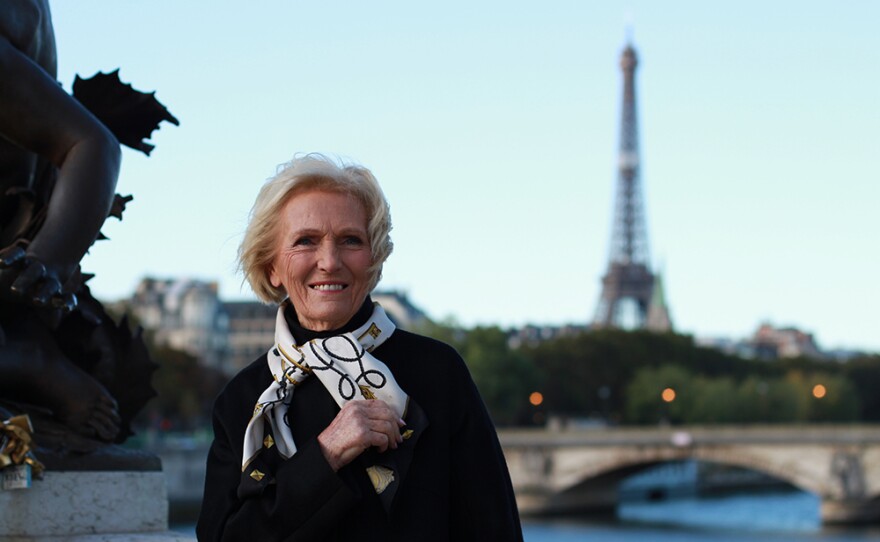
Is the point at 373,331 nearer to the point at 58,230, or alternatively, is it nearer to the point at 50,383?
the point at 58,230

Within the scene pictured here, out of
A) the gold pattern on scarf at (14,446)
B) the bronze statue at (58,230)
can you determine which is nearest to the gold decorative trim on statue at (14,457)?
the gold pattern on scarf at (14,446)

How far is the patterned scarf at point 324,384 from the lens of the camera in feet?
8.27

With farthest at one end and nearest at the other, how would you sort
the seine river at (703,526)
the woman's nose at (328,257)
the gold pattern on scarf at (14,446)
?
the seine river at (703,526)
the gold pattern on scarf at (14,446)
the woman's nose at (328,257)

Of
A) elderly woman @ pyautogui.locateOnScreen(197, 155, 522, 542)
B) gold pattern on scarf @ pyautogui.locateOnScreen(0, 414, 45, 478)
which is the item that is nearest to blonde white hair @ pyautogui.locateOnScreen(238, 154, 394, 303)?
elderly woman @ pyautogui.locateOnScreen(197, 155, 522, 542)

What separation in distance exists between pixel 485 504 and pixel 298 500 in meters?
0.32

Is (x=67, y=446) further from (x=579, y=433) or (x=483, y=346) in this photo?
(x=483, y=346)

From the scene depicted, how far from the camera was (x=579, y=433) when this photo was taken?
4694cm

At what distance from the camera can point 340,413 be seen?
97.9 inches

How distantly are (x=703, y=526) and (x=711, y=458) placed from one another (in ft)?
16.2

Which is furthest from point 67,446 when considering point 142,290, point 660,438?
point 142,290

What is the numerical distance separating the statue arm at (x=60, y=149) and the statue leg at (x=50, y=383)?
1.91 ft

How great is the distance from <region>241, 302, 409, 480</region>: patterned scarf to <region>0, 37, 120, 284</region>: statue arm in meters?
1.62

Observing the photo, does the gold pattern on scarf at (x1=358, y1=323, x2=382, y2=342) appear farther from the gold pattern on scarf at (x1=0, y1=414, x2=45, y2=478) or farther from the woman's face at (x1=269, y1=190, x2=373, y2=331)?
the gold pattern on scarf at (x1=0, y1=414, x2=45, y2=478)

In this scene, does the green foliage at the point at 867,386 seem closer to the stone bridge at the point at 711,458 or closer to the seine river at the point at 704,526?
the seine river at the point at 704,526
